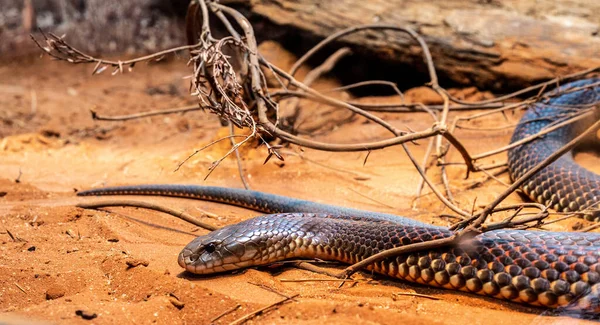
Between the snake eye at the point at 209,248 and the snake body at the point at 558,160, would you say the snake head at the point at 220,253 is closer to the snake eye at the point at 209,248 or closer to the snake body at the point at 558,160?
the snake eye at the point at 209,248

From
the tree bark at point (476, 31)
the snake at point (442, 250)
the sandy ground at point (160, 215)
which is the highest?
the tree bark at point (476, 31)

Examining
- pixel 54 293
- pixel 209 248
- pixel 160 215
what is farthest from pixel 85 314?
pixel 160 215

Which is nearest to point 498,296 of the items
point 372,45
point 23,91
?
point 372,45

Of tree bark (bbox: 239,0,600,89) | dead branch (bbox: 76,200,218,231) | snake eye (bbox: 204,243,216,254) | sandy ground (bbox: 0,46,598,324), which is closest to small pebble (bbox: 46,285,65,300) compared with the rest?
sandy ground (bbox: 0,46,598,324)

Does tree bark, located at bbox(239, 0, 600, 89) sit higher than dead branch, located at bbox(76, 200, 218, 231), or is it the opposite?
tree bark, located at bbox(239, 0, 600, 89)

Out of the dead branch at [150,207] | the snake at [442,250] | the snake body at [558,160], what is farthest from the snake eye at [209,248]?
the snake body at [558,160]

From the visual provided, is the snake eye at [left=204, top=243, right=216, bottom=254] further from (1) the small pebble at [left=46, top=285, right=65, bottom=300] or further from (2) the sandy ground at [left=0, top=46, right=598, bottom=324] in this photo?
(1) the small pebble at [left=46, top=285, right=65, bottom=300]

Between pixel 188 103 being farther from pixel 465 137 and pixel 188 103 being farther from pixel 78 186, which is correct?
pixel 465 137
